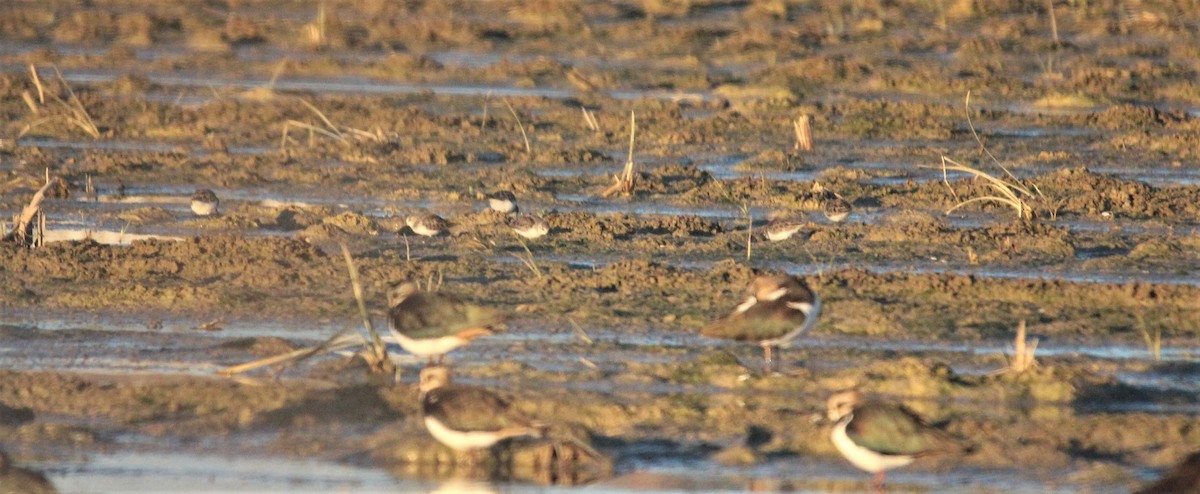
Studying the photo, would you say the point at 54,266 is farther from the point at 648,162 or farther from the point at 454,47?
the point at 454,47

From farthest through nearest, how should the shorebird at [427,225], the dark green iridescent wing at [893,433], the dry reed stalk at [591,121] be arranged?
the dry reed stalk at [591,121] < the shorebird at [427,225] < the dark green iridescent wing at [893,433]

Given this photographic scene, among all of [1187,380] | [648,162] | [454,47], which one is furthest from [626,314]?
[454,47]

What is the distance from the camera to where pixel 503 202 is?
44.2 feet

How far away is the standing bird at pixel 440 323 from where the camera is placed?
343 inches

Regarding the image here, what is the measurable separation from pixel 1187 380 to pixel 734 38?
56.1 feet

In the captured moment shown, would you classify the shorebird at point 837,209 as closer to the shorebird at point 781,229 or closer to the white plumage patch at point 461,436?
the shorebird at point 781,229

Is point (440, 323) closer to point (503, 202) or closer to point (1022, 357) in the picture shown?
point (1022, 357)

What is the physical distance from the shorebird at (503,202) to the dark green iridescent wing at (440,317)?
4.68 metres

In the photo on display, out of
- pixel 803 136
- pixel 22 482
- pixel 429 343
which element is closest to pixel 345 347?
pixel 429 343

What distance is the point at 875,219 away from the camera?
547 inches

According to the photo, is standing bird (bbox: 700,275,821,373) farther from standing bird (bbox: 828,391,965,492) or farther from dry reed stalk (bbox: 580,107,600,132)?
dry reed stalk (bbox: 580,107,600,132)

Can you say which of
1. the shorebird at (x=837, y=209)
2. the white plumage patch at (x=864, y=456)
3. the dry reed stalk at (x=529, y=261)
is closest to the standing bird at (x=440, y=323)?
the white plumage patch at (x=864, y=456)

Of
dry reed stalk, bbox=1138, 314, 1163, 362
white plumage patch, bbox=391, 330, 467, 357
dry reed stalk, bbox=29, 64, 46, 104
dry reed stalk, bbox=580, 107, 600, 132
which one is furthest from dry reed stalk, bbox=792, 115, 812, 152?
white plumage patch, bbox=391, 330, 467, 357

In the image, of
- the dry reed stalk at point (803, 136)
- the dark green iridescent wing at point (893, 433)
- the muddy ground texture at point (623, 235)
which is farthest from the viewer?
the dry reed stalk at point (803, 136)
